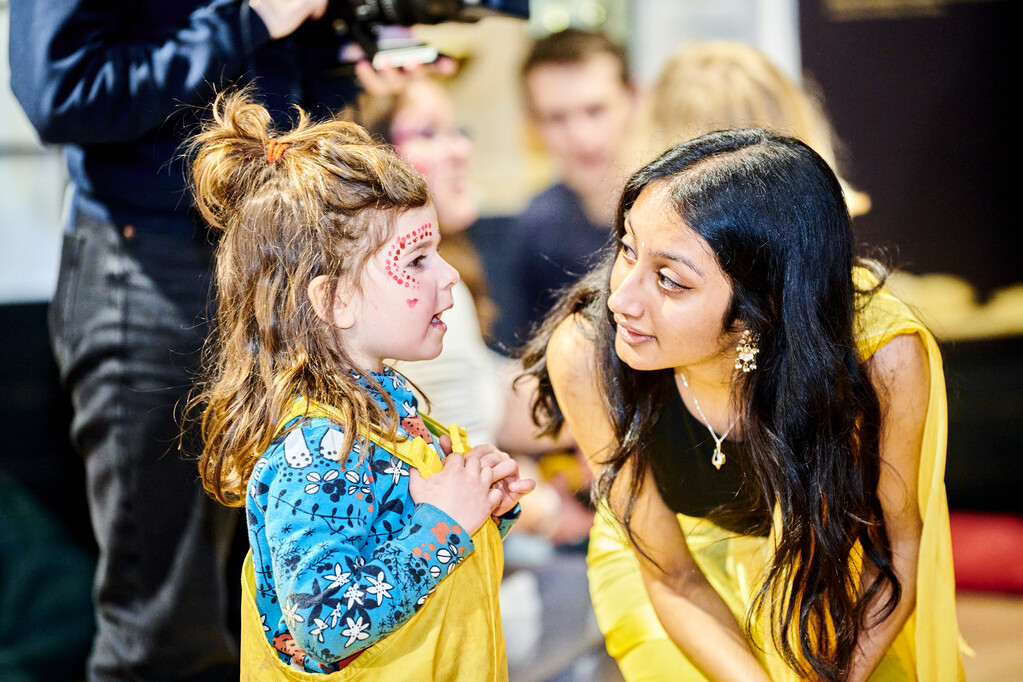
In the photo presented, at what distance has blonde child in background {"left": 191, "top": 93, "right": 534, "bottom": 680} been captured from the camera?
91 centimetres

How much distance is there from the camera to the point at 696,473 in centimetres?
131

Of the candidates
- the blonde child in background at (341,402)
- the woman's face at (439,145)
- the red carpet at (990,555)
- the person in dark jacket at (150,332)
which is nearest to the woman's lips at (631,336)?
the blonde child in background at (341,402)

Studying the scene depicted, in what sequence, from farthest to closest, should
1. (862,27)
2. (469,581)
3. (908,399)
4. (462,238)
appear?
1. (462,238)
2. (862,27)
3. (908,399)
4. (469,581)

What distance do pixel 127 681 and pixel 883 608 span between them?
3.48 feet

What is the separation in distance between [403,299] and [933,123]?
1.77 metres

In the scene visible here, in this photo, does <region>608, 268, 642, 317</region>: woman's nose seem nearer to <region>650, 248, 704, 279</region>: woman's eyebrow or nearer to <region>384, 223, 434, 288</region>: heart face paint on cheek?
<region>650, 248, 704, 279</region>: woman's eyebrow

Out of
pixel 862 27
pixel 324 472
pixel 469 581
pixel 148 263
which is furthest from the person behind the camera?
pixel 862 27

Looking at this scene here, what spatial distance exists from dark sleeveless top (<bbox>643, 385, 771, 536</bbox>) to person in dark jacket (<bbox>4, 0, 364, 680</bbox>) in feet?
2.13

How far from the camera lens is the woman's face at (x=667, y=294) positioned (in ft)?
3.40

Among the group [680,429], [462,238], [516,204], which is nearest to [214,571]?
[680,429]

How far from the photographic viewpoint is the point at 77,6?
1.16 metres

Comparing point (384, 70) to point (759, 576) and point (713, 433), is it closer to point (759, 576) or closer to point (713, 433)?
point (713, 433)

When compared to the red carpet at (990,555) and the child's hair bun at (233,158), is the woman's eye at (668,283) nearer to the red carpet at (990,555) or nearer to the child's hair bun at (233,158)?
the child's hair bun at (233,158)

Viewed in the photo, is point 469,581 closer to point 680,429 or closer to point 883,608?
point 680,429
